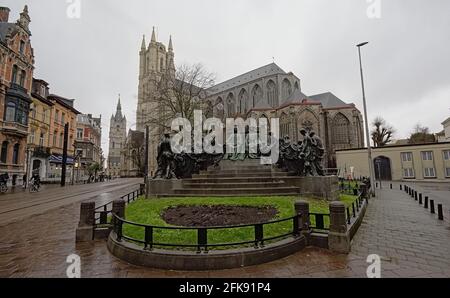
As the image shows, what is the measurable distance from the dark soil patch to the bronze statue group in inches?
177

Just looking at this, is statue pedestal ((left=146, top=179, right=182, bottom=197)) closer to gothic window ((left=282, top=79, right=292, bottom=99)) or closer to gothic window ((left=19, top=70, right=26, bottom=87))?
gothic window ((left=19, top=70, right=26, bottom=87))

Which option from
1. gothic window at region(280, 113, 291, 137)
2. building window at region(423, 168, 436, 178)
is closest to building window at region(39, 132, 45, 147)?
gothic window at region(280, 113, 291, 137)

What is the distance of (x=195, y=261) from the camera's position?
4477mm

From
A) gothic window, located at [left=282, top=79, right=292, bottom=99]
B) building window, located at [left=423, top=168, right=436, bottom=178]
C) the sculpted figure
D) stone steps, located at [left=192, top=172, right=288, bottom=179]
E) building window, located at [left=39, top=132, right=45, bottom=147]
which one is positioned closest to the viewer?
stone steps, located at [left=192, top=172, right=288, bottom=179]

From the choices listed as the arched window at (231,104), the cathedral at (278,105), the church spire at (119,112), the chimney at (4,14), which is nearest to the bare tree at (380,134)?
the cathedral at (278,105)

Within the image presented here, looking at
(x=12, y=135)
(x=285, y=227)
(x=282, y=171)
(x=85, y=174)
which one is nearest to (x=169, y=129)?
(x=282, y=171)

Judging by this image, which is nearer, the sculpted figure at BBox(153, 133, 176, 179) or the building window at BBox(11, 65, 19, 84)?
the sculpted figure at BBox(153, 133, 176, 179)

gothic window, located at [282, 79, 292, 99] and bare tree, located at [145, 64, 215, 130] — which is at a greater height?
gothic window, located at [282, 79, 292, 99]

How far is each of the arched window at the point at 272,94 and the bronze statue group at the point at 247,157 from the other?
49270mm

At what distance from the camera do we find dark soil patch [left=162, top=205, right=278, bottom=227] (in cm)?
712

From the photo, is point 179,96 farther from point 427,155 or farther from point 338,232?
point 427,155

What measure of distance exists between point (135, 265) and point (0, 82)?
2918 cm
